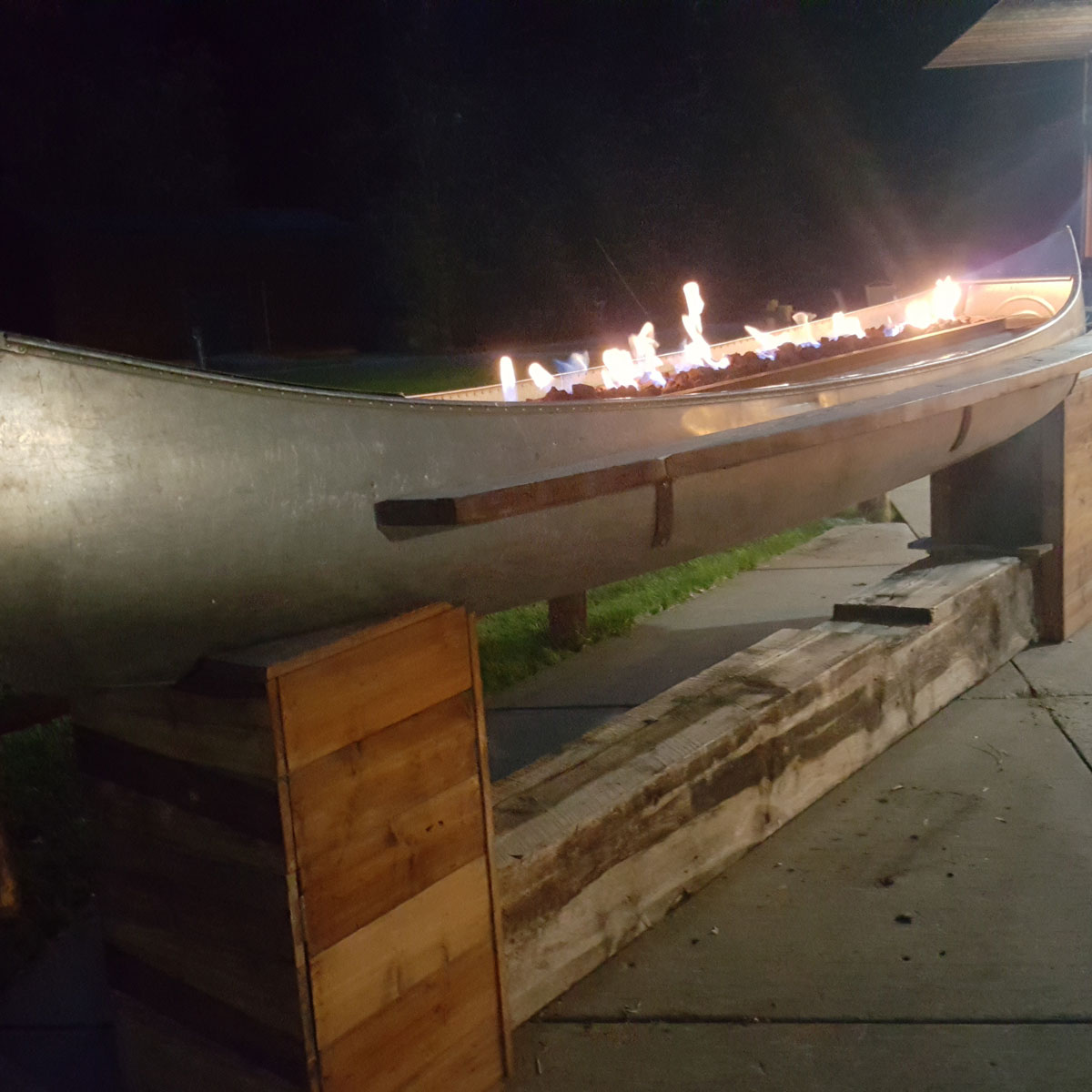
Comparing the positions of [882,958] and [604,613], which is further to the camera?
[604,613]

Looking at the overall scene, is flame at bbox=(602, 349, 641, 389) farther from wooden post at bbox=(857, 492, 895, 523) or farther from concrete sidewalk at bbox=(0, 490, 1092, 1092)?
wooden post at bbox=(857, 492, 895, 523)

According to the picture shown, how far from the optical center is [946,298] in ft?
17.8

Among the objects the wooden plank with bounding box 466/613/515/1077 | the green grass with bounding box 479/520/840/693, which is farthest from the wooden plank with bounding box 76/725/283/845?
the green grass with bounding box 479/520/840/693

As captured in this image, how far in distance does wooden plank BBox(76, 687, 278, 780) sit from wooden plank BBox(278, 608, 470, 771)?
0.18 ft

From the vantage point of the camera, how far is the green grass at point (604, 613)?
16.6 ft

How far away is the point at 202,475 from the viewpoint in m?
1.79

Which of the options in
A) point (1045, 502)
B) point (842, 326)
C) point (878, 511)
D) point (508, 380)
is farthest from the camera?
point (878, 511)

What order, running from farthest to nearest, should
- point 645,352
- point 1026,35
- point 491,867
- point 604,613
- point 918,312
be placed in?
point 1026,35
point 604,613
point 918,312
point 645,352
point 491,867

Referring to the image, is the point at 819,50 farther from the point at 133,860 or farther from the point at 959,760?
the point at 133,860

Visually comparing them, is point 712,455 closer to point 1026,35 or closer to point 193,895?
point 193,895

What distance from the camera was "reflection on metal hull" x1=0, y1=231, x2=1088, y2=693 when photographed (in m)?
1.66

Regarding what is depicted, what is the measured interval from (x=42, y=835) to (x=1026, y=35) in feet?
28.2

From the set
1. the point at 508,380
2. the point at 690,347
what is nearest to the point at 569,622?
the point at 690,347

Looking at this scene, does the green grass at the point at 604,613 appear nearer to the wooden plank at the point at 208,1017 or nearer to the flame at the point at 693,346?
the flame at the point at 693,346
